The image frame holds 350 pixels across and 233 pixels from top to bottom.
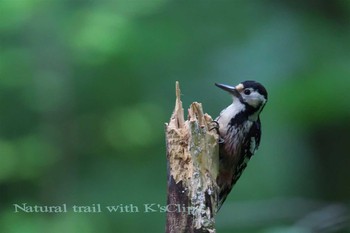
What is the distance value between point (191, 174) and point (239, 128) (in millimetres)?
998

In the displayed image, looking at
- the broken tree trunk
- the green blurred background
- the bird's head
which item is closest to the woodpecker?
the bird's head

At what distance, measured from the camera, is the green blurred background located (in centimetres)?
627

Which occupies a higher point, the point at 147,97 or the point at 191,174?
the point at 147,97

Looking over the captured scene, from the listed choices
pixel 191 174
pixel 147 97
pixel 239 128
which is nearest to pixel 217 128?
pixel 239 128

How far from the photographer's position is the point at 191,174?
3.43 m

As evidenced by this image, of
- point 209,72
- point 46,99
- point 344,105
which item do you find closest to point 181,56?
point 209,72

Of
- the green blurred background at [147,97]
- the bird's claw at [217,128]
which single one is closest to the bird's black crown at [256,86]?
the bird's claw at [217,128]

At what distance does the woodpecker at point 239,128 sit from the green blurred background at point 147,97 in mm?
1611

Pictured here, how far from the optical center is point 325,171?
6730 millimetres

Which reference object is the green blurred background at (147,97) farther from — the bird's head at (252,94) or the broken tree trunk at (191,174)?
the broken tree trunk at (191,174)

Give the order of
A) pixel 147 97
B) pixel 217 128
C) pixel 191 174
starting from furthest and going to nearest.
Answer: pixel 147 97 < pixel 217 128 < pixel 191 174

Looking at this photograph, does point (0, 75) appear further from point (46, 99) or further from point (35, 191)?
point (35, 191)

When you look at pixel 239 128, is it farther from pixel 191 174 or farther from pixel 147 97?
pixel 147 97

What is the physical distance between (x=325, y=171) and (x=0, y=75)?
2810 millimetres
